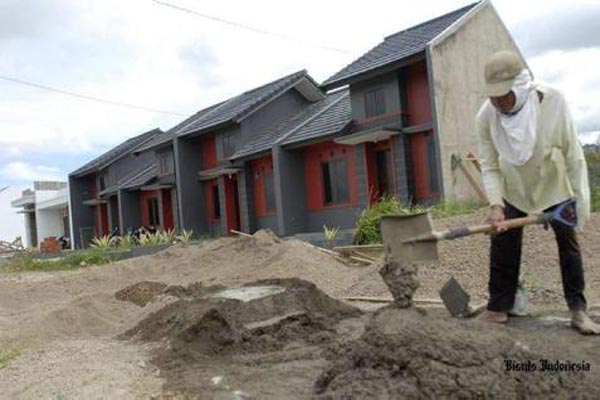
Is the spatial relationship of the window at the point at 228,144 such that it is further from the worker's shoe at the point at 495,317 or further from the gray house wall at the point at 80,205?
the worker's shoe at the point at 495,317

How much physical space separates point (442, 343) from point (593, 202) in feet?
24.3

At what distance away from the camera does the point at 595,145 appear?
15188mm

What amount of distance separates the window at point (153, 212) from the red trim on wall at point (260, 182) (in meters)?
8.88

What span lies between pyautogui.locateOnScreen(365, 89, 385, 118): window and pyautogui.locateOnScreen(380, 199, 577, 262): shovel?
42.8 ft

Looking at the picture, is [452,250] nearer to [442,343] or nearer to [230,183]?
[442,343]

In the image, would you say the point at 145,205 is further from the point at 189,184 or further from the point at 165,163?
the point at 189,184

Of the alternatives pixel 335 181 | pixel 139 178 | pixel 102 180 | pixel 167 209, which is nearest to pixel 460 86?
pixel 335 181

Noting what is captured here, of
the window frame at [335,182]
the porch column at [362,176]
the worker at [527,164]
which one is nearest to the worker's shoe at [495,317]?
the worker at [527,164]

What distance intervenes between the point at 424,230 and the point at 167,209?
83.6ft

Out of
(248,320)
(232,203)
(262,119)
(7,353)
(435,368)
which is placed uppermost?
(262,119)

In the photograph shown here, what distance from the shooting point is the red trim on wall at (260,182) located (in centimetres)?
2131

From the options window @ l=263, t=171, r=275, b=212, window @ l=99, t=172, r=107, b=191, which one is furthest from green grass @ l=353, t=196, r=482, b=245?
window @ l=99, t=172, r=107, b=191

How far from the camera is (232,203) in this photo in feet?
Answer: 78.6

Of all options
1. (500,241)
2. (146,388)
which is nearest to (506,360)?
(500,241)
